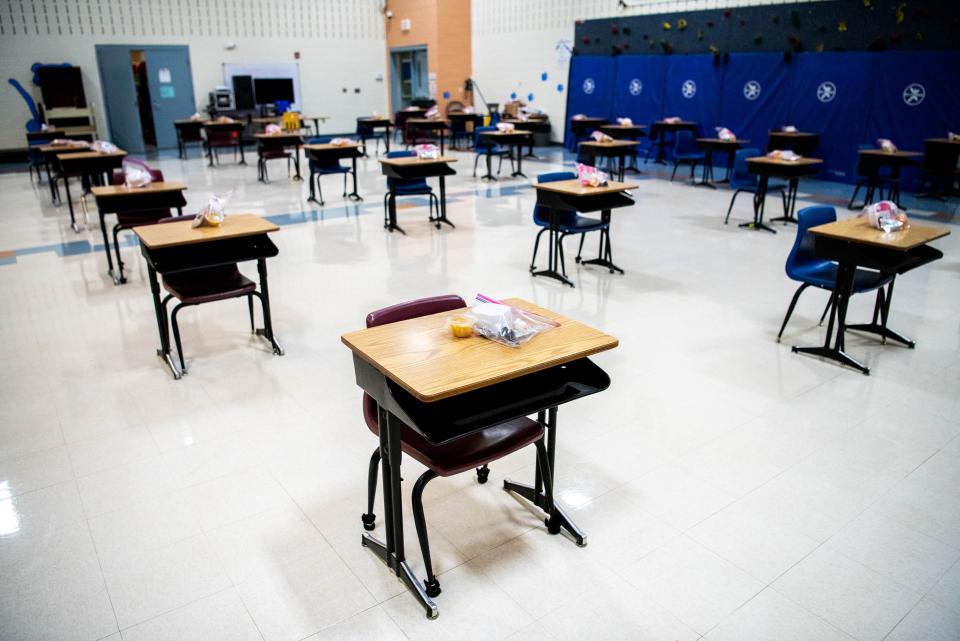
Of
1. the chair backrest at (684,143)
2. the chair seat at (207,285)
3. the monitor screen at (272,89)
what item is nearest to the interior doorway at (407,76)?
the monitor screen at (272,89)

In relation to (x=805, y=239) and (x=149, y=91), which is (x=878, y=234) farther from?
(x=149, y=91)

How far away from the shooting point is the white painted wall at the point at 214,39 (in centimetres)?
1323

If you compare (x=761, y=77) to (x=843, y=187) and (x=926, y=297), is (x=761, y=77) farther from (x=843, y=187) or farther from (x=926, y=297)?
(x=926, y=297)

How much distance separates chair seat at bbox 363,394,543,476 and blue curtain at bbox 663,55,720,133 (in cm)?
1141

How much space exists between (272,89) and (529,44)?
20.9 ft

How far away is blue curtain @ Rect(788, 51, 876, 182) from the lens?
10117 millimetres

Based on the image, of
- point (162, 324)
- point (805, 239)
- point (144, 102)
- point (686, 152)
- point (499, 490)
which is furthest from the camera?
point (144, 102)

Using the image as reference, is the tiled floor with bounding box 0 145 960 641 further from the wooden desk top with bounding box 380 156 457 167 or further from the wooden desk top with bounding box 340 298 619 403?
the wooden desk top with bounding box 380 156 457 167

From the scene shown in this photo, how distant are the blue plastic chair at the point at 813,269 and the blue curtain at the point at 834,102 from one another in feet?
23.3

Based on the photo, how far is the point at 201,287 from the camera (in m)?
3.99

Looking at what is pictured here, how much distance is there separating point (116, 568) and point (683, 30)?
12.8 metres

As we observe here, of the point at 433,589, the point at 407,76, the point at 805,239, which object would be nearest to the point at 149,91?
the point at 407,76

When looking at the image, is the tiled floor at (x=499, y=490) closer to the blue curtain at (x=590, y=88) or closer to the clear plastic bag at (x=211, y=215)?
the clear plastic bag at (x=211, y=215)

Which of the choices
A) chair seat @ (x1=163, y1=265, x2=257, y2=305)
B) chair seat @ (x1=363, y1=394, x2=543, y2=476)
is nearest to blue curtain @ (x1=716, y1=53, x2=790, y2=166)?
chair seat @ (x1=163, y1=265, x2=257, y2=305)
